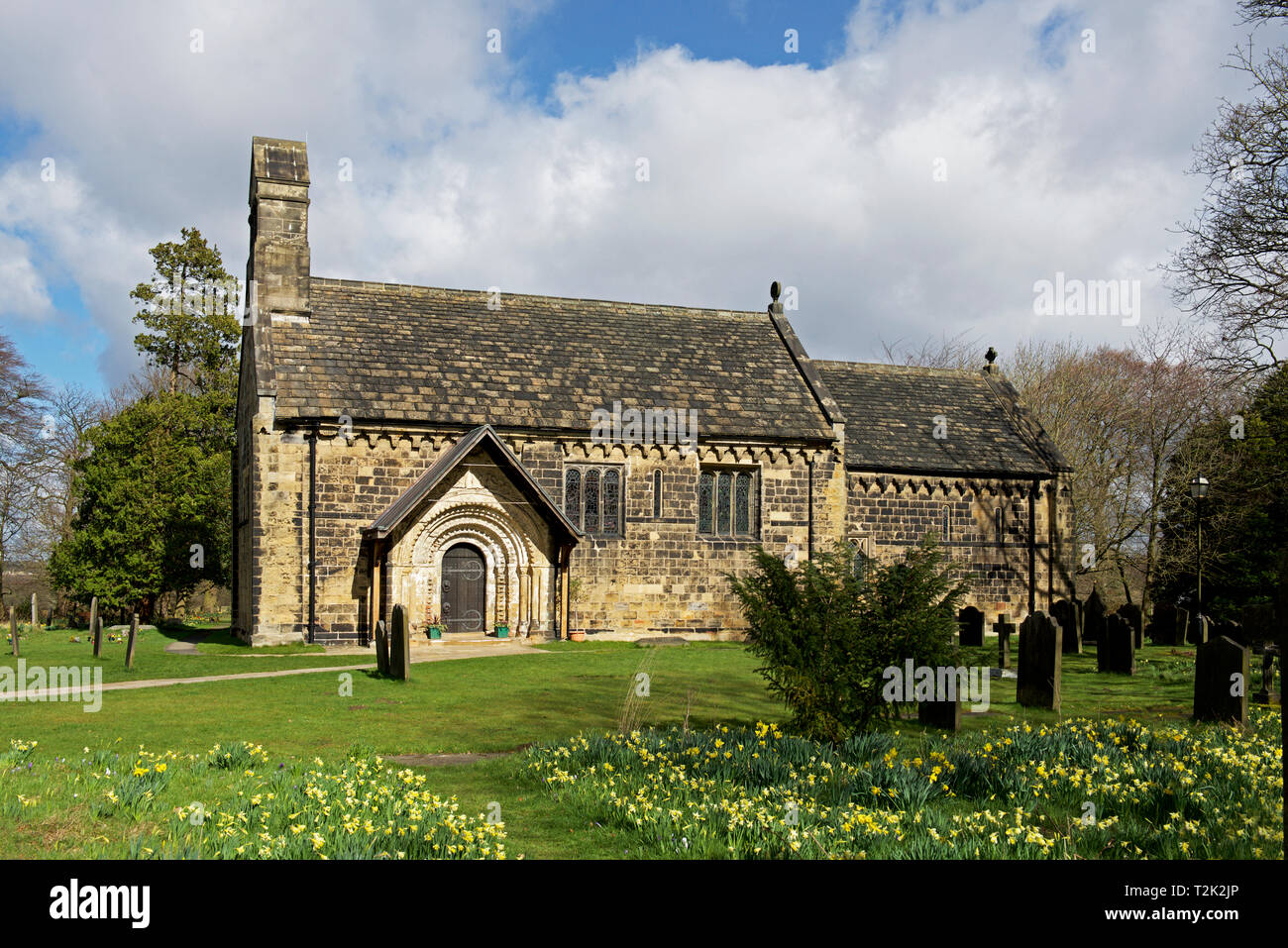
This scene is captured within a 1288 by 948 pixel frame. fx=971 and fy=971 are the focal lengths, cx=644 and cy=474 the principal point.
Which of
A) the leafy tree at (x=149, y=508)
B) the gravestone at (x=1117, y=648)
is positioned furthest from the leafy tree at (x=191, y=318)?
the gravestone at (x=1117, y=648)

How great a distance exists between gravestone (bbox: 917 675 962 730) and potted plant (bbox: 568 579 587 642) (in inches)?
507

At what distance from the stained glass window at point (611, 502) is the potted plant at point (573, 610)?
1673 mm

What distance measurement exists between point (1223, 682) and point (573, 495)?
15.8 metres

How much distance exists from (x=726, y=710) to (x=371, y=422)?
12.9m

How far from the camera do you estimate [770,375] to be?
27656mm

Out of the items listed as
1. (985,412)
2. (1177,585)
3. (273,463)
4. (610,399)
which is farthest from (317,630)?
(1177,585)

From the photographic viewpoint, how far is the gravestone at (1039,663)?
13.6 meters

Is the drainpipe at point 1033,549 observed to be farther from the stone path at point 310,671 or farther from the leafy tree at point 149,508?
the leafy tree at point 149,508

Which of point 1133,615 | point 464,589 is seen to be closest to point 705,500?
point 464,589

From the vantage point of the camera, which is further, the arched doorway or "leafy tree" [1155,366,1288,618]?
"leafy tree" [1155,366,1288,618]

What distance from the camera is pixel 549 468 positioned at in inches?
963

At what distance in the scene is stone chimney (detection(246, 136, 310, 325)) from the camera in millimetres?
24234

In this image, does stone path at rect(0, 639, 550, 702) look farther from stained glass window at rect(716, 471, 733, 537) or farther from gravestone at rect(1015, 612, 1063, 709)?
gravestone at rect(1015, 612, 1063, 709)
